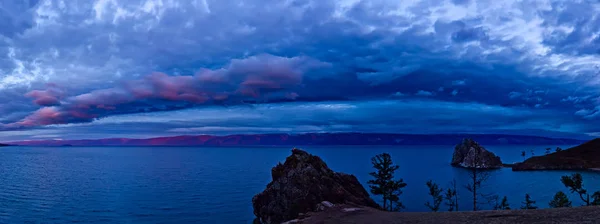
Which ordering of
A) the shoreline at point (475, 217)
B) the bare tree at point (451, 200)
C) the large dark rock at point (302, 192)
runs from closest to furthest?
the shoreline at point (475, 217) < the large dark rock at point (302, 192) < the bare tree at point (451, 200)

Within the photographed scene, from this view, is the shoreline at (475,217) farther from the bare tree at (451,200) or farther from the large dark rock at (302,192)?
the bare tree at (451,200)

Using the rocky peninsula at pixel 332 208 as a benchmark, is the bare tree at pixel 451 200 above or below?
below

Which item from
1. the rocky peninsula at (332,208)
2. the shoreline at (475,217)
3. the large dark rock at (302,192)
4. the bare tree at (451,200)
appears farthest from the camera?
the bare tree at (451,200)

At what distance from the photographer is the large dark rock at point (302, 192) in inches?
2496

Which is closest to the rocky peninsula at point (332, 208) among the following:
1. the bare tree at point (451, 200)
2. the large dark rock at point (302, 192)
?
the large dark rock at point (302, 192)

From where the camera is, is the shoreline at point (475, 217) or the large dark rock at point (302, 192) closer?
the shoreline at point (475, 217)

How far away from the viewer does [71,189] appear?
13525 centimetres

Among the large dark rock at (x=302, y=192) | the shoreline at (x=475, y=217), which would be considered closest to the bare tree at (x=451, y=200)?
the large dark rock at (x=302, y=192)

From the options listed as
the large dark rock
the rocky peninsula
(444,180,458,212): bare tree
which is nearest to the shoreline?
the rocky peninsula

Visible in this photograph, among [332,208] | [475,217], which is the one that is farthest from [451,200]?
[475,217]

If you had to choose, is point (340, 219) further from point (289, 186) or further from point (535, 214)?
point (289, 186)

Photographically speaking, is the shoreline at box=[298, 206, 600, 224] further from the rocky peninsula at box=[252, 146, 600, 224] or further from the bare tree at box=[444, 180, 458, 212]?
the bare tree at box=[444, 180, 458, 212]

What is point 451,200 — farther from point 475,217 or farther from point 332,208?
point 475,217

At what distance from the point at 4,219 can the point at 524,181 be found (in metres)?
191
